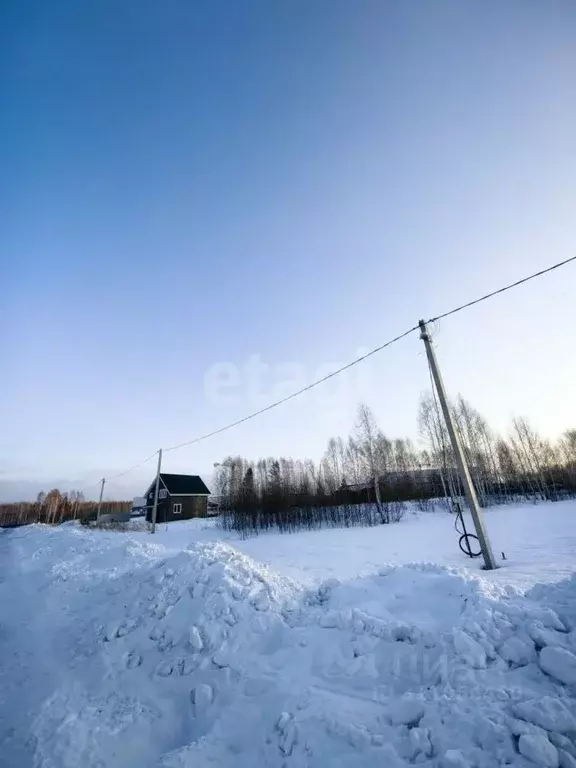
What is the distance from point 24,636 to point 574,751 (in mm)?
7516

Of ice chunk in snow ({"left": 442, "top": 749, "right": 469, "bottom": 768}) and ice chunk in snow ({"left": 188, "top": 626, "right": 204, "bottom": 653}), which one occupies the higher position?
ice chunk in snow ({"left": 188, "top": 626, "right": 204, "bottom": 653})

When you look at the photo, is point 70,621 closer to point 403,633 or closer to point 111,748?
point 111,748

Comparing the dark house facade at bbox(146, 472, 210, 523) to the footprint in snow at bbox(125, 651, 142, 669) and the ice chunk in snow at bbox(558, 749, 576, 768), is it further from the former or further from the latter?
the ice chunk in snow at bbox(558, 749, 576, 768)

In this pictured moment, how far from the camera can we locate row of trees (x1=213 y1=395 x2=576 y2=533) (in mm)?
25391

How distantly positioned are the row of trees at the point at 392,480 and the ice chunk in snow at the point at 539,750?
50.4ft

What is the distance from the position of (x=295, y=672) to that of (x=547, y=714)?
8.16ft

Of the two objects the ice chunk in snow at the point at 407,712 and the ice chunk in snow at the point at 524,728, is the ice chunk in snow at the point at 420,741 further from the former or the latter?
the ice chunk in snow at the point at 524,728

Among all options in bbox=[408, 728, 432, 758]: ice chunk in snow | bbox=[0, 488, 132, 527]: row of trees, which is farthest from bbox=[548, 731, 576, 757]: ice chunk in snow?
bbox=[0, 488, 132, 527]: row of trees

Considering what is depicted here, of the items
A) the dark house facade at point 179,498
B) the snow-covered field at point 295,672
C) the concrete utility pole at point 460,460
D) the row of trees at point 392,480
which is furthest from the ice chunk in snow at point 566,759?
the dark house facade at point 179,498

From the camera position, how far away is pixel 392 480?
4209cm

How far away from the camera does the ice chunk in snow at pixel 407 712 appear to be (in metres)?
2.90

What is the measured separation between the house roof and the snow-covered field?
32480 millimetres

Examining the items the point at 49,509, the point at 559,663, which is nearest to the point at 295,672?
the point at 559,663

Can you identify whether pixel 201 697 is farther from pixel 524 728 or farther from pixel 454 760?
pixel 524 728
